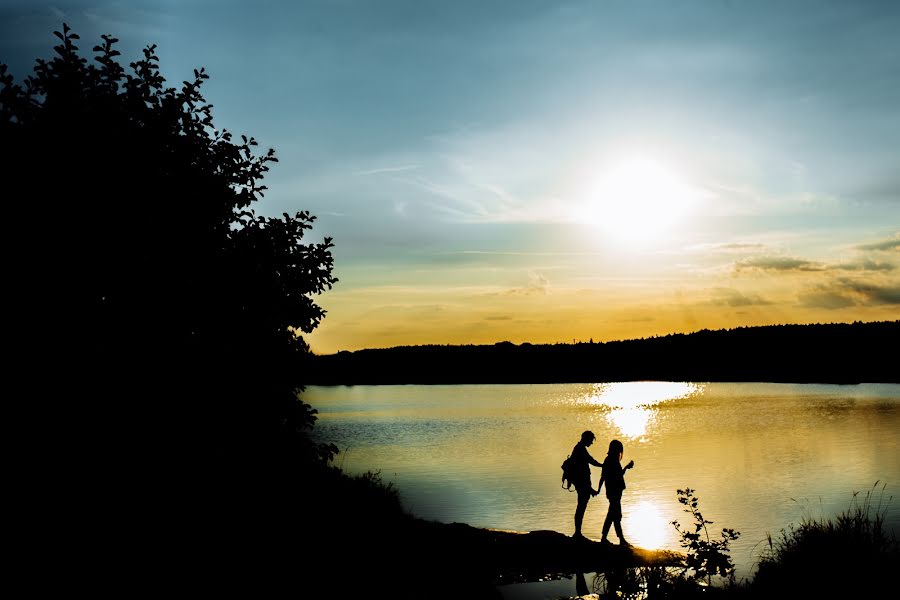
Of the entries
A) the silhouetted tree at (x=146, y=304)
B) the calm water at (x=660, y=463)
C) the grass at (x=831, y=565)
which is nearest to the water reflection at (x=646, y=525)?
the calm water at (x=660, y=463)

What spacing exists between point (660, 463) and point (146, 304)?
37.7 metres

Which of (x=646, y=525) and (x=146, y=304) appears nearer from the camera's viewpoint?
(x=146, y=304)

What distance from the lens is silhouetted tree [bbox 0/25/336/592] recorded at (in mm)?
11219

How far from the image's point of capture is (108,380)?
11.5 m

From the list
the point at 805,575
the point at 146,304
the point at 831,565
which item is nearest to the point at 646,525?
the point at 831,565

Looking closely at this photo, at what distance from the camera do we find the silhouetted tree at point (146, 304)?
1122cm

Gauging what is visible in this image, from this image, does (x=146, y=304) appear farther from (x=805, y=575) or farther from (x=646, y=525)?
(x=646, y=525)

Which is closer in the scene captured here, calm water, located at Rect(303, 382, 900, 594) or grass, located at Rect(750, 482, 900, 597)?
grass, located at Rect(750, 482, 900, 597)

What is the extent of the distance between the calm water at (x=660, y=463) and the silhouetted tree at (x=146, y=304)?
11809 millimetres

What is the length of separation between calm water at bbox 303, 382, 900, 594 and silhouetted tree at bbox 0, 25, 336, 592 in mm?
11809

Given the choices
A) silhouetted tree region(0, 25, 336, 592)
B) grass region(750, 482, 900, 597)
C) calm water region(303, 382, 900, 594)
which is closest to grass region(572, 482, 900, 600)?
grass region(750, 482, 900, 597)

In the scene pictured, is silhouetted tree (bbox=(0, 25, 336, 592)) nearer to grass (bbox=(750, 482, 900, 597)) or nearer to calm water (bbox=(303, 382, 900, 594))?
grass (bbox=(750, 482, 900, 597))

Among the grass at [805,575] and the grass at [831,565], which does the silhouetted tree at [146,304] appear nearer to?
the grass at [805,575]

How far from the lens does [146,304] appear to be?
12242 mm
